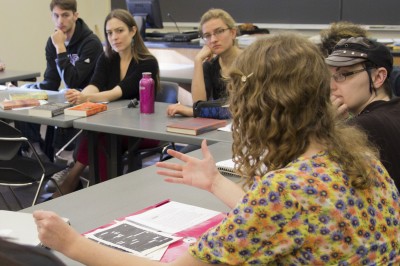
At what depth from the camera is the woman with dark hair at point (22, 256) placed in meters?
0.58

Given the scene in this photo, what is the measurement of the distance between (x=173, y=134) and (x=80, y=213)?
111cm

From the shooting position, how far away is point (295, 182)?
45.0 inches

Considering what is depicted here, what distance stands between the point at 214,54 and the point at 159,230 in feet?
7.35

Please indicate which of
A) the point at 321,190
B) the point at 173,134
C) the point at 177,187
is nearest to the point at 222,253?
the point at 321,190

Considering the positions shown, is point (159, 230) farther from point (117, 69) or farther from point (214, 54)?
point (117, 69)

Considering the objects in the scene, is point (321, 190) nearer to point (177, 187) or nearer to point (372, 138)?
point (372, 138)

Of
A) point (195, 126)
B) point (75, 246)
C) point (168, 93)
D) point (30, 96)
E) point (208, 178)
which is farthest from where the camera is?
point (168, 93)

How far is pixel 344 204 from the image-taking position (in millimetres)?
1160

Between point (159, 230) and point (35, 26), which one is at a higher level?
point (35, 26)

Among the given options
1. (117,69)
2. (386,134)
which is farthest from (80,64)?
(386,134)

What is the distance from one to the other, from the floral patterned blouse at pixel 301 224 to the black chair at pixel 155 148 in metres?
2.20

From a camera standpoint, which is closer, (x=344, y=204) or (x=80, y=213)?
(x=344, y=204)

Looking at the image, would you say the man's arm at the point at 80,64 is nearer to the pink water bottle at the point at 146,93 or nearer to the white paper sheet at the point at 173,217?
the pink water bottle at the point at 146,93

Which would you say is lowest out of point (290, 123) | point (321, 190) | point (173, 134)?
point (173, 134)
